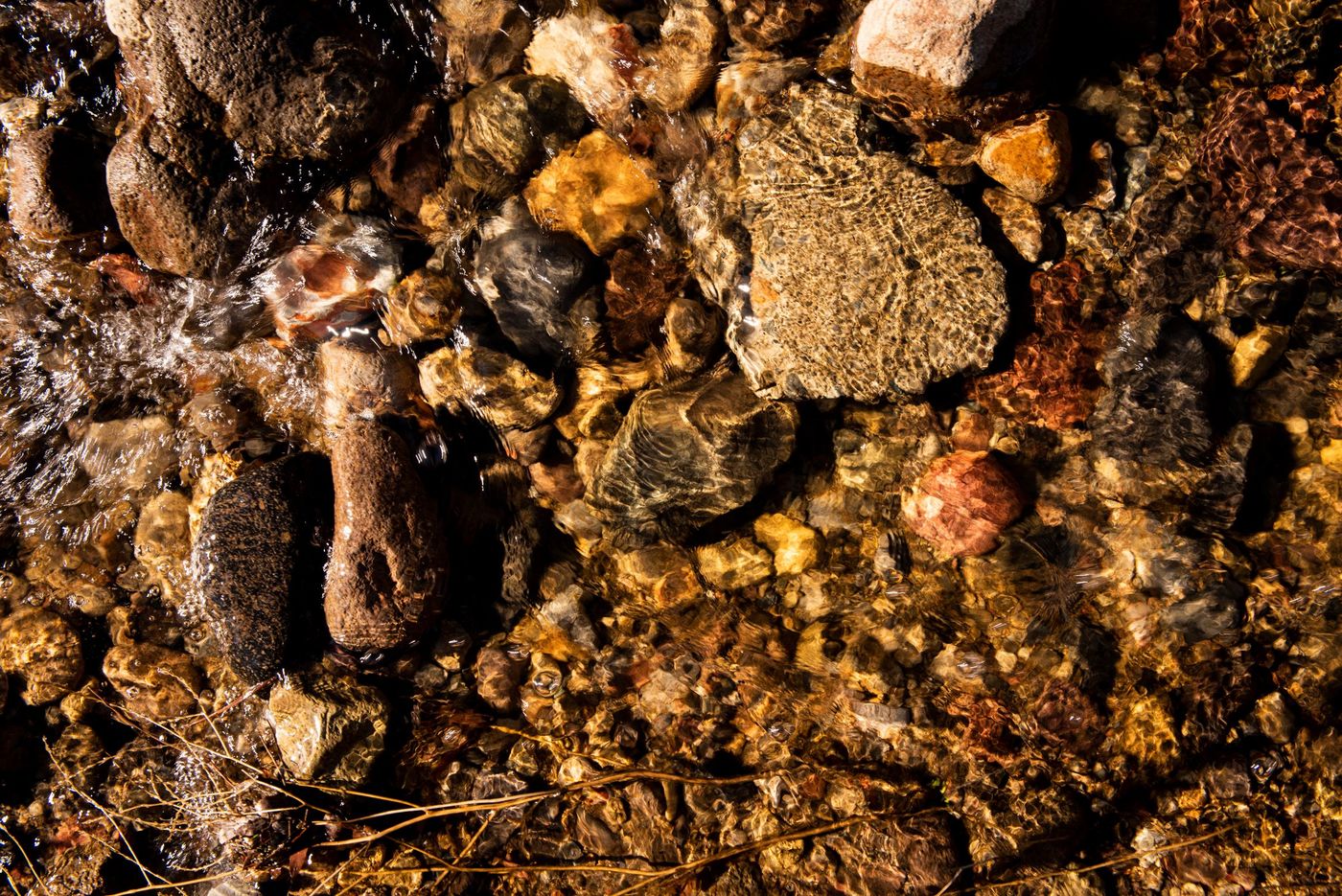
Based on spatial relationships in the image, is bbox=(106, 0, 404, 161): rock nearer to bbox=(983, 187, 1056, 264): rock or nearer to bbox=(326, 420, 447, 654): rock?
bbox=(326, 420, 447, 654): rock

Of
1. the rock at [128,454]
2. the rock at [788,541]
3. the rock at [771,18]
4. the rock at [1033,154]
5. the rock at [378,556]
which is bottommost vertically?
the rock at [128,454]

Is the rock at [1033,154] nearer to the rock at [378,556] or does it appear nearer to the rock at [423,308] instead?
the rock at [423,308]

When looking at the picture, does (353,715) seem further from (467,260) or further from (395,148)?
(395,148)

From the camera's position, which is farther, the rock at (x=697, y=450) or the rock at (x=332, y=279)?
the rock at (x=332, y=279)

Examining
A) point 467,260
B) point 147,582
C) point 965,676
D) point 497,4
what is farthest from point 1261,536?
point 147,582

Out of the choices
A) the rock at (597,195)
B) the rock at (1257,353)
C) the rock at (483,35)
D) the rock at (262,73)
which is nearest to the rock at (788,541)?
the rock at (597,195)

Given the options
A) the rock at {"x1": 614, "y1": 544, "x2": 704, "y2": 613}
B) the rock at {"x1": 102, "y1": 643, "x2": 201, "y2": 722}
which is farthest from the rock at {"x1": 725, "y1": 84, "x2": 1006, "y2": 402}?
the rock at {"x1": 102, "y1": 643, "x2": 201, "y2": 722}
